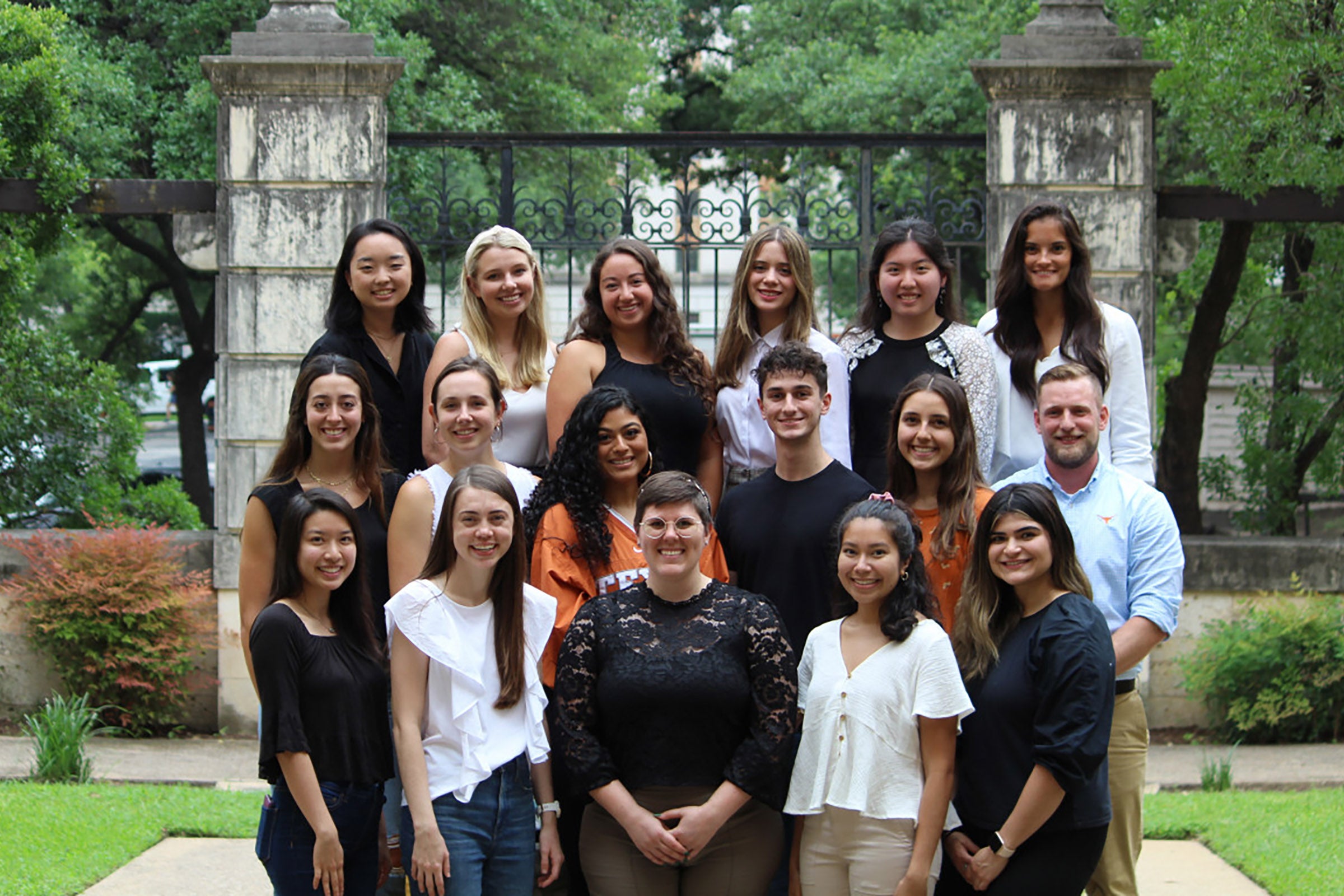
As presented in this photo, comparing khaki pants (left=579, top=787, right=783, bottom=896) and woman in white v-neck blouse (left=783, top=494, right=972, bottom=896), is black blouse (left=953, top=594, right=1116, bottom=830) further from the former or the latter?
khaki pants (left=579, top=787, right=783, bottom=896)

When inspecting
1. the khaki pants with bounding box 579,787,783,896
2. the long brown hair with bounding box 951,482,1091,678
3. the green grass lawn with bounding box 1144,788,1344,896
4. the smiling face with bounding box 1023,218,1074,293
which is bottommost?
the green grass lawn with bounding box 1144,788,1344,896

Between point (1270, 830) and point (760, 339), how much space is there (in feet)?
10.4

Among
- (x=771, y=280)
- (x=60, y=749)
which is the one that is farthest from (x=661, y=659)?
(x=60, y=749)

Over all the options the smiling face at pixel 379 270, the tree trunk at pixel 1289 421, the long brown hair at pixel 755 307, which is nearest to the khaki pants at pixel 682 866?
the long brown hair at pixel 755 307

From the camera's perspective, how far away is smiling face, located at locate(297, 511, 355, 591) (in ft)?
11.9

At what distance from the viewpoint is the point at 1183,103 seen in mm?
7008

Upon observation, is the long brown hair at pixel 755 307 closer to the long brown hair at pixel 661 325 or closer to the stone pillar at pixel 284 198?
the long brown hair at pixel 661 325

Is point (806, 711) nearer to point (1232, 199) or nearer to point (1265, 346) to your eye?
point (1232, 199)

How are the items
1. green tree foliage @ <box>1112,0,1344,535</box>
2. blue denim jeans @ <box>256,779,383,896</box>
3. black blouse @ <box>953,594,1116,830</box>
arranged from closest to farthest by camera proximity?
black blouse @ <box>953,594,1116,830</box> → blue denim jeans @ <box>256,779,383,896</box> → green tree foliage @ <box>1112,0,1344,535</box>

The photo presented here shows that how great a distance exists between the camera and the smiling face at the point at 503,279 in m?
4.49

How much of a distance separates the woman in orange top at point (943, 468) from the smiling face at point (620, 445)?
0.71 meters

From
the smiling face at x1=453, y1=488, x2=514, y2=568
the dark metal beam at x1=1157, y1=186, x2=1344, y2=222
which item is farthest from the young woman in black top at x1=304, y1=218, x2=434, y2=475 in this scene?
the dark metal beam at x1=1157, y1=186, x2=1344, y2=222

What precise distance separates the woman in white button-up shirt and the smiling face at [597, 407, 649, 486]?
0.52m

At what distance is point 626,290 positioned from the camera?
438cm
